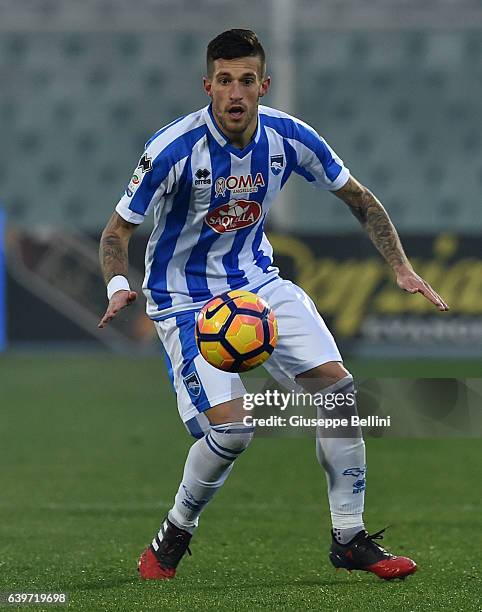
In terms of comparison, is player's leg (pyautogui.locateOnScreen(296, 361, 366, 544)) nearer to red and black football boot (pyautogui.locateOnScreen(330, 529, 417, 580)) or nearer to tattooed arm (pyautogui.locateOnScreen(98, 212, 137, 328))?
red and black football boot (pyautogui.locateOnScreen(330, 529, 417, 580))

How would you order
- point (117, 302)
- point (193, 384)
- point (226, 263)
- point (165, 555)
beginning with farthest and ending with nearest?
point (226, 263)
point (165, 555)
point (193, 384)
point (117, 302)

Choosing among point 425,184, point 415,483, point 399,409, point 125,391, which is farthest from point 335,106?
point 399,409

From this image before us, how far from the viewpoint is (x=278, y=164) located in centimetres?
516

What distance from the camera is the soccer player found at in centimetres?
493

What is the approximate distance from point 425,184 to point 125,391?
834 cm

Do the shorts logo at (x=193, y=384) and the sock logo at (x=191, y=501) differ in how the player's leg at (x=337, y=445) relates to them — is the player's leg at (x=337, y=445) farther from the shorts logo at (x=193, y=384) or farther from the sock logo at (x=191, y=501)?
the sock logo at (x=191, y=501)

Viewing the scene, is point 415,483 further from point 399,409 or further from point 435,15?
point 435,15

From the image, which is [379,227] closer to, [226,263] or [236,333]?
[226,263]

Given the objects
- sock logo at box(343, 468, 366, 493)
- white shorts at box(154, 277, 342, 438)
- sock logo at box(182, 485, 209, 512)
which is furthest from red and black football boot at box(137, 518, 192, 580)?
sock logo at box(343, 468, 366, 493)

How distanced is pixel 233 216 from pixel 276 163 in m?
0.27

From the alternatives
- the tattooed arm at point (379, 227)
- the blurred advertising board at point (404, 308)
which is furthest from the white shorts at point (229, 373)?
the blurred advertising board at point (404, 308)

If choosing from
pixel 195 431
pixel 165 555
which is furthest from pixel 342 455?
pixel 165 555

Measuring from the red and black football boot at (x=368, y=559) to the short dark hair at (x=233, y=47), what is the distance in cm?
185

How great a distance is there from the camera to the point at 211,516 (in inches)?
263
